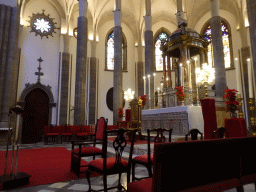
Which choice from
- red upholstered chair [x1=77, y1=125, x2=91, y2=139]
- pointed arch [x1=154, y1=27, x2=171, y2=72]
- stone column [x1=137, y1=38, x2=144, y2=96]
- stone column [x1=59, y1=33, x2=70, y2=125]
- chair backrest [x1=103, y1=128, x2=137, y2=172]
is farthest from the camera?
pointed arch [x1=154, y1=27, x2=171, y2=72]

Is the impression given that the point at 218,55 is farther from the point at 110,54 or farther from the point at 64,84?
the point at 64,84

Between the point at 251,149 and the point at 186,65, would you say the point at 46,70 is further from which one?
the point at 251,149

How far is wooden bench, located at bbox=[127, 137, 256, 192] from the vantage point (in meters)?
1.32

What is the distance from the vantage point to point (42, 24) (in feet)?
45.9

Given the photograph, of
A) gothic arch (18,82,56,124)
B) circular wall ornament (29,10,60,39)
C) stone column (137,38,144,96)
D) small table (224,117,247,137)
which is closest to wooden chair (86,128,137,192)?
small table (224,117,247,137)

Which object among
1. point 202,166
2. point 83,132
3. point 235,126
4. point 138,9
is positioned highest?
point 138,9

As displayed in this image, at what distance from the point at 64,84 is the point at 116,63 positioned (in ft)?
14.0

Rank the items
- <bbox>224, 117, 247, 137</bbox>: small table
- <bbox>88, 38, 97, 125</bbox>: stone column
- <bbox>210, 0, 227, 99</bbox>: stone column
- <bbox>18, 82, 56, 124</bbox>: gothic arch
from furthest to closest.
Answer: <bbox>88, 38, 97, 125</bbox>: stone column
<bbox>18, 82, 56, 124</bbox>: gothic arch
<bbox>210, 0, 227, 99</bbox>: stone column
<bbox>224, 117, 247, 137</bbox>: small table

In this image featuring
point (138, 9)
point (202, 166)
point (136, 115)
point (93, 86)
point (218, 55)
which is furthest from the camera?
point (138, 9)

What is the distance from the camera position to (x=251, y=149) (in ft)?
6.63

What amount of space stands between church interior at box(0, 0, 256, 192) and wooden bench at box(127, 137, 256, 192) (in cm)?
403

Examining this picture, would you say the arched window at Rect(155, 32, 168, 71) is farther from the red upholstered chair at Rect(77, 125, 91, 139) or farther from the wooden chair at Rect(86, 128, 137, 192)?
the wooden chair at Rect(86, 128, 137, 192)

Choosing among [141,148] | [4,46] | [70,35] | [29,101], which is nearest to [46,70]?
[29,101]

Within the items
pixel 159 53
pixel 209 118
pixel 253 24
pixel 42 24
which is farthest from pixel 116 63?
pixel 209 118
